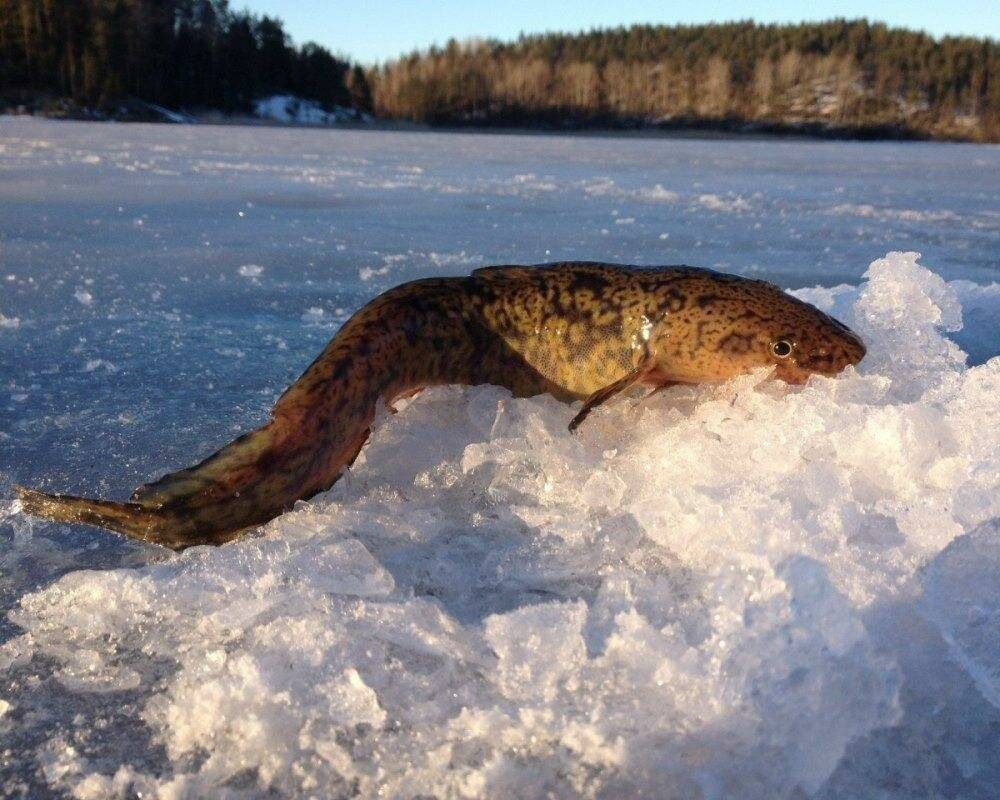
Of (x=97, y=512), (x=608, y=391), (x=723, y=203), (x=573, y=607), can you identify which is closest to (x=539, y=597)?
→ (x=573, y=607)

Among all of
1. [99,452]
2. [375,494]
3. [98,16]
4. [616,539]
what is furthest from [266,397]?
[98,16]

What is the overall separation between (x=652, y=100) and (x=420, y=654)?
62127mm

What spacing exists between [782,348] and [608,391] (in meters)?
0.50

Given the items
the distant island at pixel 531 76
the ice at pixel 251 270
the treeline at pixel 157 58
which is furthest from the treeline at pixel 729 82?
the ice at pixel 251 270

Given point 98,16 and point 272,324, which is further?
point 98,16

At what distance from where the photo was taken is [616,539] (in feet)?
5.90

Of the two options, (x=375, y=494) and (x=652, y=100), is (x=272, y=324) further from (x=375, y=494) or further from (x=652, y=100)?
(x=652, y=100)

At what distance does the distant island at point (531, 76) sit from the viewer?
2002 inches

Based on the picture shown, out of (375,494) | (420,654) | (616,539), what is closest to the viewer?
(420,654)

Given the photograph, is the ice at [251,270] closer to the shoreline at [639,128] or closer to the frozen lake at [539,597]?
the frozen lake at [539,597]

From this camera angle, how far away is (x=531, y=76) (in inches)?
2501

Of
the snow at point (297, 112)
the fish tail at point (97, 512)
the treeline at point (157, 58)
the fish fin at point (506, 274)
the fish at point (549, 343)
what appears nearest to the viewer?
the fish tail at point (97, 512)

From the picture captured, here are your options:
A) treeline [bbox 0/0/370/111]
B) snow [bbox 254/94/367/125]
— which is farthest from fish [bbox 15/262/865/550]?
snow [bbox 254/94/367/125]

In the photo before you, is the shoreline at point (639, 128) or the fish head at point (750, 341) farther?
the shoreline at point (639, 128)
